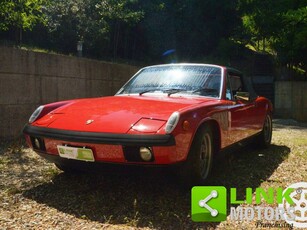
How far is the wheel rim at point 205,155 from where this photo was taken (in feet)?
10.7

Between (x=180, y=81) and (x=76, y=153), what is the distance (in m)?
1.68

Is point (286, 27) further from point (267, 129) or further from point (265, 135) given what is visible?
point (265, 135)

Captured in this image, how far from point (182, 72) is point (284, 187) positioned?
1.78 meters

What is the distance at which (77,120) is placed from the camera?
3.05 m

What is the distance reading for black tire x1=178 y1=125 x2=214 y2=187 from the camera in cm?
291

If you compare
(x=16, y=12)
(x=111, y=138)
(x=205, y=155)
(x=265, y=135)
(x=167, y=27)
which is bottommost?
(x=265, y=135)

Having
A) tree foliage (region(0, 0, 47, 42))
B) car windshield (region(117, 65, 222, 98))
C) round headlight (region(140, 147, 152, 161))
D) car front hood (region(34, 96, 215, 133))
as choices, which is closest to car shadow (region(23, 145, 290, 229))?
round headlight (region(140, 147, 152, 161))

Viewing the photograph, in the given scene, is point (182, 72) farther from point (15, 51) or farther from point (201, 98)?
point (15, 51)

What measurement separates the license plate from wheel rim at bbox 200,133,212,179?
109 cm

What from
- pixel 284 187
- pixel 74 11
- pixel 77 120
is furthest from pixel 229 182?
pixel 74 11

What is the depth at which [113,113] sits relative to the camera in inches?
122

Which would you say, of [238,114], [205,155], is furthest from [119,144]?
[238,114]

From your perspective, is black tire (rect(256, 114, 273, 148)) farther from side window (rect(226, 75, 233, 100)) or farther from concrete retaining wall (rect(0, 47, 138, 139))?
concrete retaining wall (rect(0, 47, 138, 139))

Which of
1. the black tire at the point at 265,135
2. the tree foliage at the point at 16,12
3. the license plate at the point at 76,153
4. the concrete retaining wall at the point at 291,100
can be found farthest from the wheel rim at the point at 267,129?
the concrete retaining wall at the point at 291,100
